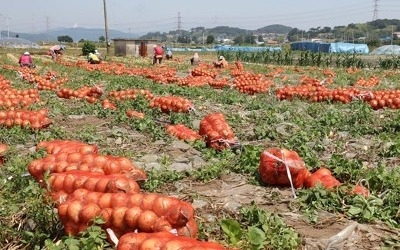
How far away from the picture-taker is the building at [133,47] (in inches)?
1766

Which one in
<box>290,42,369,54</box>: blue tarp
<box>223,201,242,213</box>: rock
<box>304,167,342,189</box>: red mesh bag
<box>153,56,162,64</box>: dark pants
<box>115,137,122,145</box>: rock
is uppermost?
<box>290,42,369,54</box>: blue tarp

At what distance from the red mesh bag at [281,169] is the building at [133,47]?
40.3m

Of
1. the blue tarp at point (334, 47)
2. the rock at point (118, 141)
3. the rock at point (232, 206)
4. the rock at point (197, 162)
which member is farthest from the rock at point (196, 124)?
the blue tarp at point (334, 47)

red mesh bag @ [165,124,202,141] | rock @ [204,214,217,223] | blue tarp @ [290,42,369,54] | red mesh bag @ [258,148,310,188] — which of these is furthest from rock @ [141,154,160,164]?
blue tarp @ [290,42,369,54]

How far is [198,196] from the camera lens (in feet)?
16.6

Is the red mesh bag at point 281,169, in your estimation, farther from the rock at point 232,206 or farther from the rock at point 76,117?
the rock at point 76,117

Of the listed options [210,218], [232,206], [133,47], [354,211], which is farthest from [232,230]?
[133,47]

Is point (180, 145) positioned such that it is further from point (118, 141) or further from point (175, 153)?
point (118, 141)

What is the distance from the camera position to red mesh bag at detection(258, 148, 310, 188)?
17.5ft

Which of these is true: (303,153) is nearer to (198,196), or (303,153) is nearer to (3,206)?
(198,196)

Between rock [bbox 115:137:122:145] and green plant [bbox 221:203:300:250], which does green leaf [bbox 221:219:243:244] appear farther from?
rock [bbox 115:137:122:145]

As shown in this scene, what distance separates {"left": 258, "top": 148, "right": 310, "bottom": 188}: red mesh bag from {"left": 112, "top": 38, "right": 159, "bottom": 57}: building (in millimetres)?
40289

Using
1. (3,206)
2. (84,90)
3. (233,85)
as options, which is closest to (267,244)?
(3,206)

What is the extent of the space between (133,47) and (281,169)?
41.2m
